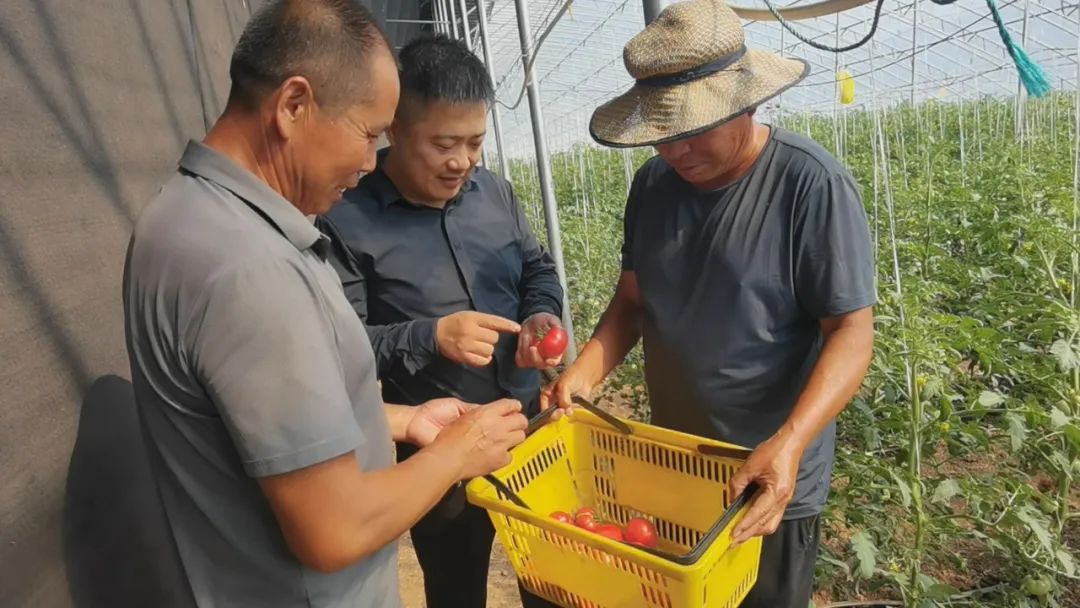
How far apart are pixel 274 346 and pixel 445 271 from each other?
3.30 ft

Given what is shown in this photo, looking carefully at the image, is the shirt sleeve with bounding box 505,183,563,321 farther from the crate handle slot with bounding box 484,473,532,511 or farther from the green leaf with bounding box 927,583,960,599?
the green leaf with bounding box 927,583,960,599

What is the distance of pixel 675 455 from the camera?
55.0 inches

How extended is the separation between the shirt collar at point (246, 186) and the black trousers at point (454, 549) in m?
1.09

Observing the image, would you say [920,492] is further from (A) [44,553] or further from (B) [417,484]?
(A) [44,553]

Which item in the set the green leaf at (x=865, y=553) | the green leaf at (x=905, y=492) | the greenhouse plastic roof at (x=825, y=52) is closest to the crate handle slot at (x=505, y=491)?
the green leaf at (x=865, y=553)

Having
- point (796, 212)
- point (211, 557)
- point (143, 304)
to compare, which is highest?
point (143, 304)

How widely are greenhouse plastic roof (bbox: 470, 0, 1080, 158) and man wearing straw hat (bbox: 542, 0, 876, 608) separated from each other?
8.02 metres

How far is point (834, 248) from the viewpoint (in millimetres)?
1354

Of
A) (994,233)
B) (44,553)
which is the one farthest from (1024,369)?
(44,553)

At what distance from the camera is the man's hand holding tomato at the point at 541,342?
1682 millimetres

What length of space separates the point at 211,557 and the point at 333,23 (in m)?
0.80

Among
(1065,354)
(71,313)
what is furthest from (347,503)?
(1065,354)

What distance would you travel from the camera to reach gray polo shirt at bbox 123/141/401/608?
822 mm

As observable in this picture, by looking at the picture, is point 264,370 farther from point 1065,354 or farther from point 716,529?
point 1065,354
